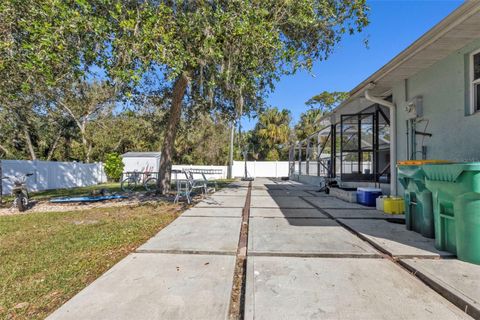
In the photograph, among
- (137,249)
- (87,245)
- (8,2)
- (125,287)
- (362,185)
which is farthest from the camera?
(362,185)

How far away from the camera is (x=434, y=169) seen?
3.24 meters

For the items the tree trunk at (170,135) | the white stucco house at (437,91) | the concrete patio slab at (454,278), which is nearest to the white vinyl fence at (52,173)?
the tree trunk at (170,135)

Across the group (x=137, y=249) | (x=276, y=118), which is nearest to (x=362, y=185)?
(x=137, y=249)

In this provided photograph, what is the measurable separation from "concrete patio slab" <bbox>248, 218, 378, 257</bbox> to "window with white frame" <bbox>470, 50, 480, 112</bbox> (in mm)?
3039

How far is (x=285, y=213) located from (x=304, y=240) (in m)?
2.17

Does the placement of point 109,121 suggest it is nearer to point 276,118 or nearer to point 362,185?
point 276,118

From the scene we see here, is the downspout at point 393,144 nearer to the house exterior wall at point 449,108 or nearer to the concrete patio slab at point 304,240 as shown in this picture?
the house exterior wall at point 449,108

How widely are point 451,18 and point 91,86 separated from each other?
749 inches

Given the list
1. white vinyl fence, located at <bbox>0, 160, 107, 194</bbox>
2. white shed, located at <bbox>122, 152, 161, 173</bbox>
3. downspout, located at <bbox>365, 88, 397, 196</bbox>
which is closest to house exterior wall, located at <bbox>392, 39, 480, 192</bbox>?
downspout, located at <bbox>365, 88, 397, 196</bbox>

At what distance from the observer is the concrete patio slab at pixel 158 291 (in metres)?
2.04

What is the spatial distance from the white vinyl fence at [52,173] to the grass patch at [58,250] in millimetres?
6678

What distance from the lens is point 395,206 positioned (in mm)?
5738

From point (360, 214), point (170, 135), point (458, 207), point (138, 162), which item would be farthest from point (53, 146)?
point (458, 207)

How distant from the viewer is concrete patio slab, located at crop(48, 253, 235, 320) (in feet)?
6.71
